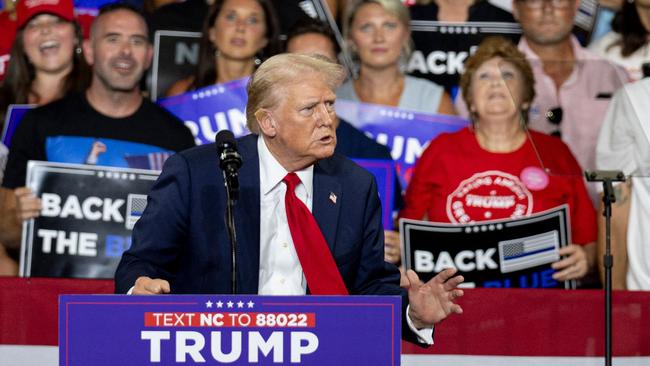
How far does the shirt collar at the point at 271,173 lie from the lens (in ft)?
9.82

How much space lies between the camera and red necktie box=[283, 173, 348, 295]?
287 centimetres

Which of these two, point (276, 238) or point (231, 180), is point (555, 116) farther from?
point (231, 180)

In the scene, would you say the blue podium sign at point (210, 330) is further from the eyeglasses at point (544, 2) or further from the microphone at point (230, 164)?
the eyeglasses at point (544, 2)

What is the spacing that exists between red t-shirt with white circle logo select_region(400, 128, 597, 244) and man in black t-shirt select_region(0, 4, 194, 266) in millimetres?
1152

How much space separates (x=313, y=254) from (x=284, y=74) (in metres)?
0.47

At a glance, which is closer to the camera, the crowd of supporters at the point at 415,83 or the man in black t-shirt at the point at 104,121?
the crowd of supporters at the point at 415,83

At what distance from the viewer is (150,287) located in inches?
99.4

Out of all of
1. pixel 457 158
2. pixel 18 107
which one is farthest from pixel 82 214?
pixel 457 158

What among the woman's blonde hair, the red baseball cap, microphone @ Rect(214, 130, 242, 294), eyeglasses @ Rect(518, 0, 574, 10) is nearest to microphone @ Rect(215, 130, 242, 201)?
microphone @ Rect(214, 130, 242, 294)

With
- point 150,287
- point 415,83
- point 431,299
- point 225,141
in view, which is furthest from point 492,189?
point 150,287

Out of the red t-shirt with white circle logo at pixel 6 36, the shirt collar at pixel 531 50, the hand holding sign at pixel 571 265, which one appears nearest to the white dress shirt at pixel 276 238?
the hand holding sign at pixel 571 265

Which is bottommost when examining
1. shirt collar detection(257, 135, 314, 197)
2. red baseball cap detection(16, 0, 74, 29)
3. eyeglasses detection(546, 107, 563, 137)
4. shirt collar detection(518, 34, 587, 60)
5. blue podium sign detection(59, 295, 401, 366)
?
blue podium sign detection(59, 295, 401, 366)

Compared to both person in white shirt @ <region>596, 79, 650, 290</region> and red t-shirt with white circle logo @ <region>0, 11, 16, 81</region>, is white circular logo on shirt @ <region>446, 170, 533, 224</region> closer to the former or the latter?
person in white shirt @ <region>596, 79, 650, 290</region>

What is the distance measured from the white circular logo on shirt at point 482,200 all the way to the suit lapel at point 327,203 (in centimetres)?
205
